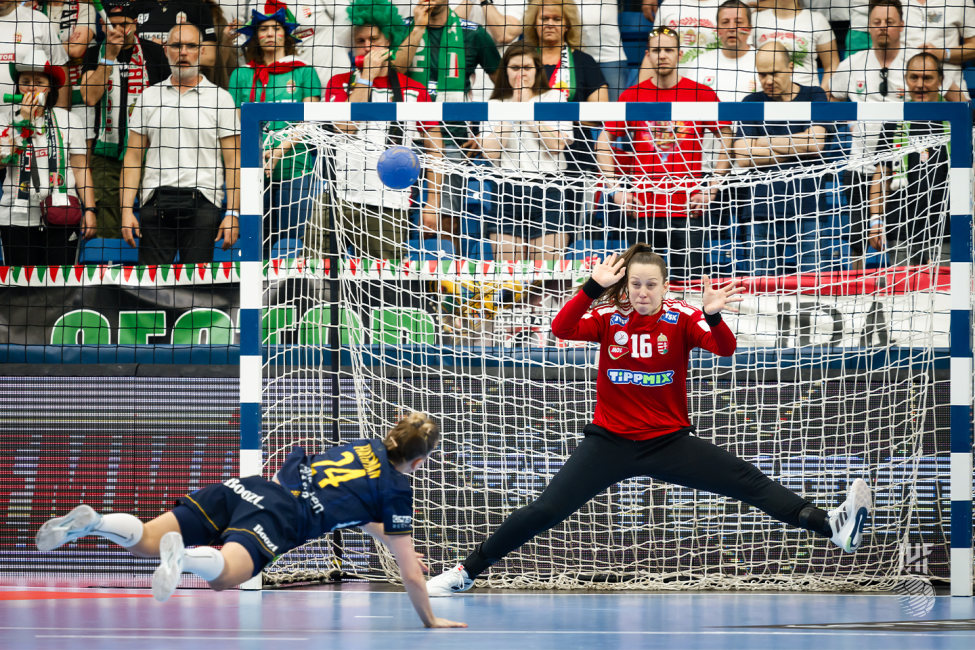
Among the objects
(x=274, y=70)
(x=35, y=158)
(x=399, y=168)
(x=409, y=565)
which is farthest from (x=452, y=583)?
(x=35, y=158)

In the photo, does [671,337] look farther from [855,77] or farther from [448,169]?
[855,77]

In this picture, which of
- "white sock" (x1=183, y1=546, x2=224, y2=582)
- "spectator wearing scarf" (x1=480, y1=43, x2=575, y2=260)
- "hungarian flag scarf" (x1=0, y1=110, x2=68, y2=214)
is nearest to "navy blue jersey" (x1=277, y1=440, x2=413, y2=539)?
"white sock" (x1=183, y1=546, x2=224, y2=582)

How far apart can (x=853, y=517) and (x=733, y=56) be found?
16.9 feet

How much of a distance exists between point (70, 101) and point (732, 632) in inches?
279

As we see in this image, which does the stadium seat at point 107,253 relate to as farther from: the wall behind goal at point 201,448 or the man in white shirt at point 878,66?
the man in white shirt at point 878,66

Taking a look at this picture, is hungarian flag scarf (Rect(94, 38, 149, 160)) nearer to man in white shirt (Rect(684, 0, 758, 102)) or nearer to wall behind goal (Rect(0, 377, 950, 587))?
wall behind goal (Rect(0, 377, 950, 587))

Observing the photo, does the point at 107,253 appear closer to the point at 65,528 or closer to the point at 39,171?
the point at 39,171

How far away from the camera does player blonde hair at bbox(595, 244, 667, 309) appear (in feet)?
15.5

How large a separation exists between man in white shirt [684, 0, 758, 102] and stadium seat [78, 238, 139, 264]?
4936 mm

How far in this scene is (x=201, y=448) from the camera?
6035mm

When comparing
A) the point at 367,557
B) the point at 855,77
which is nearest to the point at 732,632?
A: the point at 367,557

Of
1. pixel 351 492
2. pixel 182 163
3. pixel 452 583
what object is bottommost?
pixel 452 583

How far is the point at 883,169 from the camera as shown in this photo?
6484mm

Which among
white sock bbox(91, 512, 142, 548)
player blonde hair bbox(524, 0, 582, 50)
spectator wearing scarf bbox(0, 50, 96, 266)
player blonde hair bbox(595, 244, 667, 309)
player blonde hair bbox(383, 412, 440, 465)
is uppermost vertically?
player blonde hair bbox(524, 0, 582, 50)
